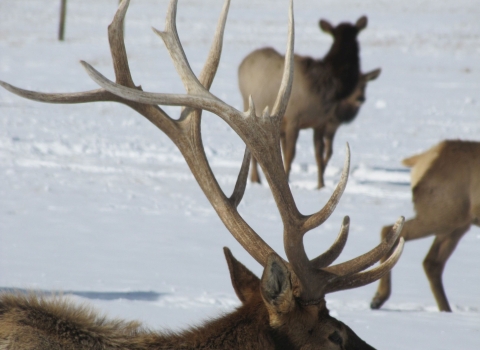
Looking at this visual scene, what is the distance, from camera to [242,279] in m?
2.79

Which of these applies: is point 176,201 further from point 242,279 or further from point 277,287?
point 277,287

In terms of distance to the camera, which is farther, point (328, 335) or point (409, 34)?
point (409, 34)

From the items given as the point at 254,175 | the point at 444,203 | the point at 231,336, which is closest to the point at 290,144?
the point at 254,175

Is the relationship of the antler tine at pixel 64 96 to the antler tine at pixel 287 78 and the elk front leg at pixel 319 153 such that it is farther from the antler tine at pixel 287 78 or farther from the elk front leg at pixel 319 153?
the elk front leg at pixel 319 153

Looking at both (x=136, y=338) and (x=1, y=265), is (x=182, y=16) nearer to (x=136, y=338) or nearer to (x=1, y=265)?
(x=1, y=265)

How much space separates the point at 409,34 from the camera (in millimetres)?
29484

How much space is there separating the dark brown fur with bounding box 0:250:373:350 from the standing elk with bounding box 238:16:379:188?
7261mm

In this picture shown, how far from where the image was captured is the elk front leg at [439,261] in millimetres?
5340

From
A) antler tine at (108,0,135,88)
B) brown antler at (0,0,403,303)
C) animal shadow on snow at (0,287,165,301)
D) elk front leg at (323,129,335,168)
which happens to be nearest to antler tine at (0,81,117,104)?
brown antler at (0,0,403,303)

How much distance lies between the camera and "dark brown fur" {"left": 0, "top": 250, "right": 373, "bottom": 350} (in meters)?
2.35

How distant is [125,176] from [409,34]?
2256cm

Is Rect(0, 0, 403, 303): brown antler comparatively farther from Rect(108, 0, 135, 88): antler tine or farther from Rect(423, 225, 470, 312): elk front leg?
Rect(423, 225, 470, 312): elk front leg

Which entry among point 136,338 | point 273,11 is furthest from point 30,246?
point 273,11

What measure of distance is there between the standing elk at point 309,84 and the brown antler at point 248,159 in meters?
6.77
